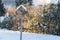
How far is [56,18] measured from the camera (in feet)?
50.5

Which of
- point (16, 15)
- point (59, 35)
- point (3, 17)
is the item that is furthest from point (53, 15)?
point (3, 17)

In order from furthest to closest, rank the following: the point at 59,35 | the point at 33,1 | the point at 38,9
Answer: the point at 33,1
the point at 38,9
the point at 59,35

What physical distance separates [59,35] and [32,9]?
2710 mm

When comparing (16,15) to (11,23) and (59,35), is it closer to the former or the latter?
(11,23)

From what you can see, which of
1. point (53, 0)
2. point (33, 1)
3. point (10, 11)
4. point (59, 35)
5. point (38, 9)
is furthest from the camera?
point (33, 1)

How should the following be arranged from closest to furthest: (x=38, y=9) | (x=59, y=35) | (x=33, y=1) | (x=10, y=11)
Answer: (x=59, y=35), (x=38, y=9), (x=10, y=11), (x=33, y=1)

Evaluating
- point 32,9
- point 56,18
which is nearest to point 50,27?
point 56,18

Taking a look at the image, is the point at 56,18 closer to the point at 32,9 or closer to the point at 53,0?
the point at 32,9

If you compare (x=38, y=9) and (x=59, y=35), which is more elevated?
(x=38, y=9)

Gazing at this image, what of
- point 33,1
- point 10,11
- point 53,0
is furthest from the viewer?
point 33,1

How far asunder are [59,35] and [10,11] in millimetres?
4110

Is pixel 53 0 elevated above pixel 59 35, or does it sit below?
above

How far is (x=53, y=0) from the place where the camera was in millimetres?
18250

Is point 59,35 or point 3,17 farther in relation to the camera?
point 3,17
